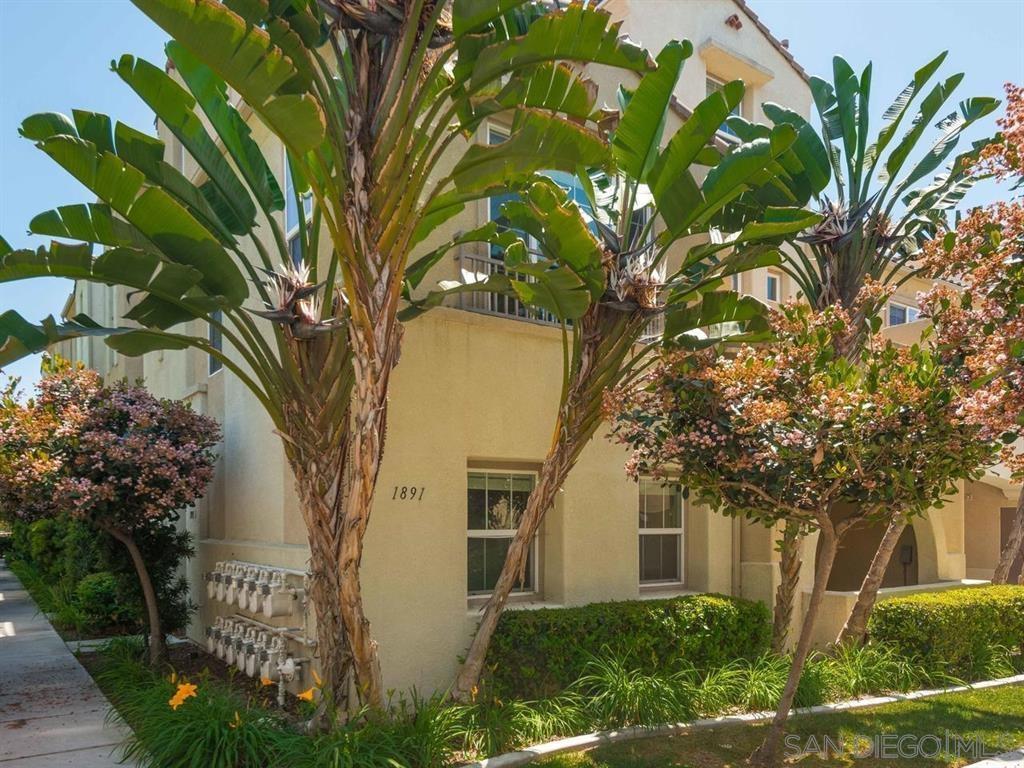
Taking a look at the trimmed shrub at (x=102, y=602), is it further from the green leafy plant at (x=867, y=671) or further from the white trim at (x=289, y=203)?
the green leafy plant at (x=867, y=671)

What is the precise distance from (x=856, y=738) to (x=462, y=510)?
14.9ft

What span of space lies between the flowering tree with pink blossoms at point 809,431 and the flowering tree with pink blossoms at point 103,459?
5.79 meters

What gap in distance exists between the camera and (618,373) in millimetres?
8672

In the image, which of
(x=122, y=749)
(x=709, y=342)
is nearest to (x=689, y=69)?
(x=709, y=342)

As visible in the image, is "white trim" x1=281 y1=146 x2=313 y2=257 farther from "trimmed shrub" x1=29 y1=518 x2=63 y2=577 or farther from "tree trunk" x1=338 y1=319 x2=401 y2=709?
"trimmed shrub" x1=29 y1=518 x2=63 y2=577

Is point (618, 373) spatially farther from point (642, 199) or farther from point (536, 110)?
point (536, 110)

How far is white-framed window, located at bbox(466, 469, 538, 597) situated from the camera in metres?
9.73

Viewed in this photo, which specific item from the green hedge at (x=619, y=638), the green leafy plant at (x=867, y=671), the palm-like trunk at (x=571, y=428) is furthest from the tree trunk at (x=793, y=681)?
the green leafy plant at (x=867, y=671)

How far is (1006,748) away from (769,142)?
6172 mm

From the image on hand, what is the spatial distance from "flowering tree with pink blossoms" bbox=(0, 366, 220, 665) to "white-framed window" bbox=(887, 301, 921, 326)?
15.9m

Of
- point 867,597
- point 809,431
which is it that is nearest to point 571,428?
point 809,431

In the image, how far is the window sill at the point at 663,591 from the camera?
36.3 ft

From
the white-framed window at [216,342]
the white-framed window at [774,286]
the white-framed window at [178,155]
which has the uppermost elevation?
the white-framed window at [178,155]

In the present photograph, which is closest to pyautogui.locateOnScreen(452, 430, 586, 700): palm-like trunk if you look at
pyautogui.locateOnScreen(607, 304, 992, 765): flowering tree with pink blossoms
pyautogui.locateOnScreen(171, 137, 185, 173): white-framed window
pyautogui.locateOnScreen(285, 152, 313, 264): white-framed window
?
pyautogui.locateOnScreen(607, 304, 992, 765): flowering tree with pink blossoms
